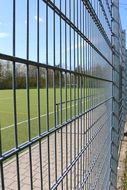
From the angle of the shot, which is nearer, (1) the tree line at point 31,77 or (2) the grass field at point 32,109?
(1) the tree line at point 31,77

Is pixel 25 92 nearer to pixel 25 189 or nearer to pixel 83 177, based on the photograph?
pixel 25 189

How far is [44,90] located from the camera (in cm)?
129

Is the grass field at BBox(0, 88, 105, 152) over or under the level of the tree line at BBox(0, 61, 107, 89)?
under

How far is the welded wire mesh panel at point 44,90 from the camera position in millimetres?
975

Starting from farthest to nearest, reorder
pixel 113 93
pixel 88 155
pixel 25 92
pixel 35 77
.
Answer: pixel 113 93 → pixel 88 155 → pixel 35 77 → pixel 25 92

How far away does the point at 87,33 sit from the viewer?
7.36 feet

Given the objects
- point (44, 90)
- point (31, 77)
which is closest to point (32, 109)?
point (44, 90)

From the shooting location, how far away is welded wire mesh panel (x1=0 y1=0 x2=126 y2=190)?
0.98m

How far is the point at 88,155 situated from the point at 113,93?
2498 millimetres

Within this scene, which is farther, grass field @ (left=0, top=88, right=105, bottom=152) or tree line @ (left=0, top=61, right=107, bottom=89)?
grass field @ (left=0, top=88, right=105, bottom=152)

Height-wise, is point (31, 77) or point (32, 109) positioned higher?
point (31, 77)

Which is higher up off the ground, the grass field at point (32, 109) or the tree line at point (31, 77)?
the tree line at point (31, 77)

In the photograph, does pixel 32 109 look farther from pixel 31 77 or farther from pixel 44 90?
pixel 31 77

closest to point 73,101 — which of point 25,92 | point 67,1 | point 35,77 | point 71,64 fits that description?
point 71,64
